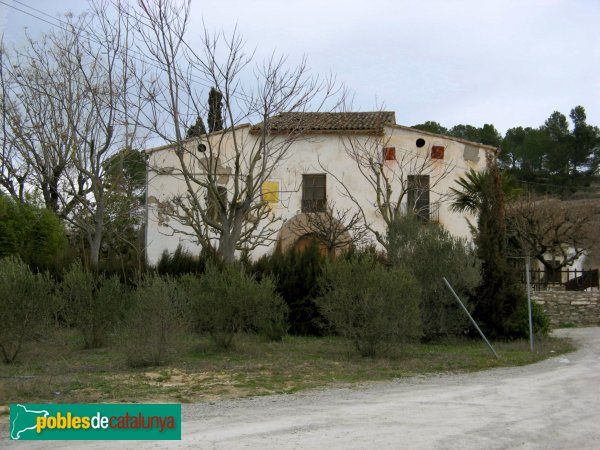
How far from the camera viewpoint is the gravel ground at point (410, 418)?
675 cm

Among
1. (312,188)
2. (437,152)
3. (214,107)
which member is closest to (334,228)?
(312,188)

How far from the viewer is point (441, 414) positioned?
26.8 ft

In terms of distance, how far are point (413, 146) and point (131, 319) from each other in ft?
58.6

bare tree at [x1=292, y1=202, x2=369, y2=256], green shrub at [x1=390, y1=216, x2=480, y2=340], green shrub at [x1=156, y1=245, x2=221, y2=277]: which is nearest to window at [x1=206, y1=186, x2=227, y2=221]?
green shrub at [x1=156, y1=245, x2=221, y2=277]

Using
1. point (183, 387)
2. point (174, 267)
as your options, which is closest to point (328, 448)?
point (183, 387)

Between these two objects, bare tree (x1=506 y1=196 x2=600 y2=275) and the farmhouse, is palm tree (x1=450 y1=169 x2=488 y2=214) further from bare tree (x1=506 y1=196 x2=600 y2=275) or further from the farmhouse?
bare tree (x1=506 y1=196 x2=600 y2=275)

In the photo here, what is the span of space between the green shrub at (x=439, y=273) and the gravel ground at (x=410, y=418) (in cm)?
518

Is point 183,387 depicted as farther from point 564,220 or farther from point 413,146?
point 564,220

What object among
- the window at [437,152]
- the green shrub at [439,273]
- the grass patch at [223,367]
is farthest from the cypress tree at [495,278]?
the window at [437,152]

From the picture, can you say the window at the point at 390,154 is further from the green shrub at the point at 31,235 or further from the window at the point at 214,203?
the green shrub at the point at 31,235

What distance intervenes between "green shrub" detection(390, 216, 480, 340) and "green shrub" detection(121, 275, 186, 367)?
623cm

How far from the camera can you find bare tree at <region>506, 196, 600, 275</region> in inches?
1084

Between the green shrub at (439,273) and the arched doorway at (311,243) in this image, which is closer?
the green shrub at (439,273)

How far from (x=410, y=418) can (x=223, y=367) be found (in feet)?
17.1
